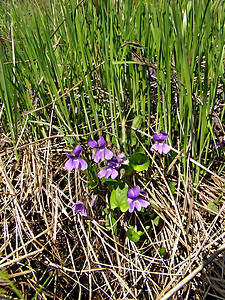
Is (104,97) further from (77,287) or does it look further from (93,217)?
(77,287)

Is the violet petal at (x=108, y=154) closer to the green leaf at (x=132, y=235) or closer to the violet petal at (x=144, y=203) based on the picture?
the violet petal at (x=144, y=203)

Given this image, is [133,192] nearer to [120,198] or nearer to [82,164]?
[120,198]

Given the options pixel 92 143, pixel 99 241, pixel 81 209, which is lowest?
pixel 99 241

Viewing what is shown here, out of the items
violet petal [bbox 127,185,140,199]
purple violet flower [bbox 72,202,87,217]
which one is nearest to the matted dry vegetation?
purple violet flower [bbox 72,202,87,217]

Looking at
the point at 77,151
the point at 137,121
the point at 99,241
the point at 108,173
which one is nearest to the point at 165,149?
the point at 137,121

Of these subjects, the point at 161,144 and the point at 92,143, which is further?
the point at 161,144

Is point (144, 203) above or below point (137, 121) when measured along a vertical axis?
below
